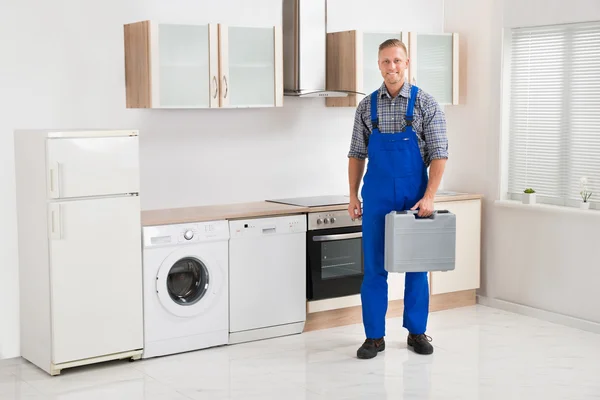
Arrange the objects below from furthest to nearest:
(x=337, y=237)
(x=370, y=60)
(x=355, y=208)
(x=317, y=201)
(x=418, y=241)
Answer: (x=370, y=60) < (x=317, y=201) < (x=337, y=237) < (x=355, y=208) < (x=418, y=241)

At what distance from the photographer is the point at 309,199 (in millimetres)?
5887

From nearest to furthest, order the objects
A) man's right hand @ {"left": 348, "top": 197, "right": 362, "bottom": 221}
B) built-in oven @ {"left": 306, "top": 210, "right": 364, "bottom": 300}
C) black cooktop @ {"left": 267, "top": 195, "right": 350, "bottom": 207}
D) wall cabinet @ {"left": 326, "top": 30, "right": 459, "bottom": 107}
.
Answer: man's right hand @ {"left": 348, "top": 197, "right": 362, "bottom": 221} → built-in oven @ {"left": 306, "top": 210, "right": 364, "bottom": 300} → black cooktop @ {"left": 267, "top": 195, "right": 350, "bottom": 207} → wall cabinet @ {"left": 326, "top": 30, "right": 459, "bottom": 107}

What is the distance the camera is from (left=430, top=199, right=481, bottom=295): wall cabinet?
20.1 feet

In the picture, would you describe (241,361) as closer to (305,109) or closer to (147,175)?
(147,175)

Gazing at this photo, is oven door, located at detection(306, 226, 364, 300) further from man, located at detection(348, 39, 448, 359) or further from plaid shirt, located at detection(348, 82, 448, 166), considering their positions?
plaid shirt, located at detection(348, 82, 448, 166)

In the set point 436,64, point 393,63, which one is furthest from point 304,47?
point 436,64

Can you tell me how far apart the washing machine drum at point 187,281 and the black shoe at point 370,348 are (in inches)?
38.6

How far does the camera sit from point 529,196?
596 centimetres

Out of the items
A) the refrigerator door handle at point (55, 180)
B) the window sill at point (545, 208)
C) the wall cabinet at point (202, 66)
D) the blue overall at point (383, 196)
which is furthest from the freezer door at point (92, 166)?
the window sill at point (545, 208)

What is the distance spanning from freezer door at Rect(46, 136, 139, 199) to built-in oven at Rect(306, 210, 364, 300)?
1245 millimetres

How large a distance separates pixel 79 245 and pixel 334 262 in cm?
170

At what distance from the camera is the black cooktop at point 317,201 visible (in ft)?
18.3

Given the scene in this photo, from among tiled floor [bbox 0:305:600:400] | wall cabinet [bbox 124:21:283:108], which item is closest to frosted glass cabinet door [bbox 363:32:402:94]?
wall cabinet [bbox 124:21:283:108]

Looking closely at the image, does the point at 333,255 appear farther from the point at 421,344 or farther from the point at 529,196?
the point at 529,196
